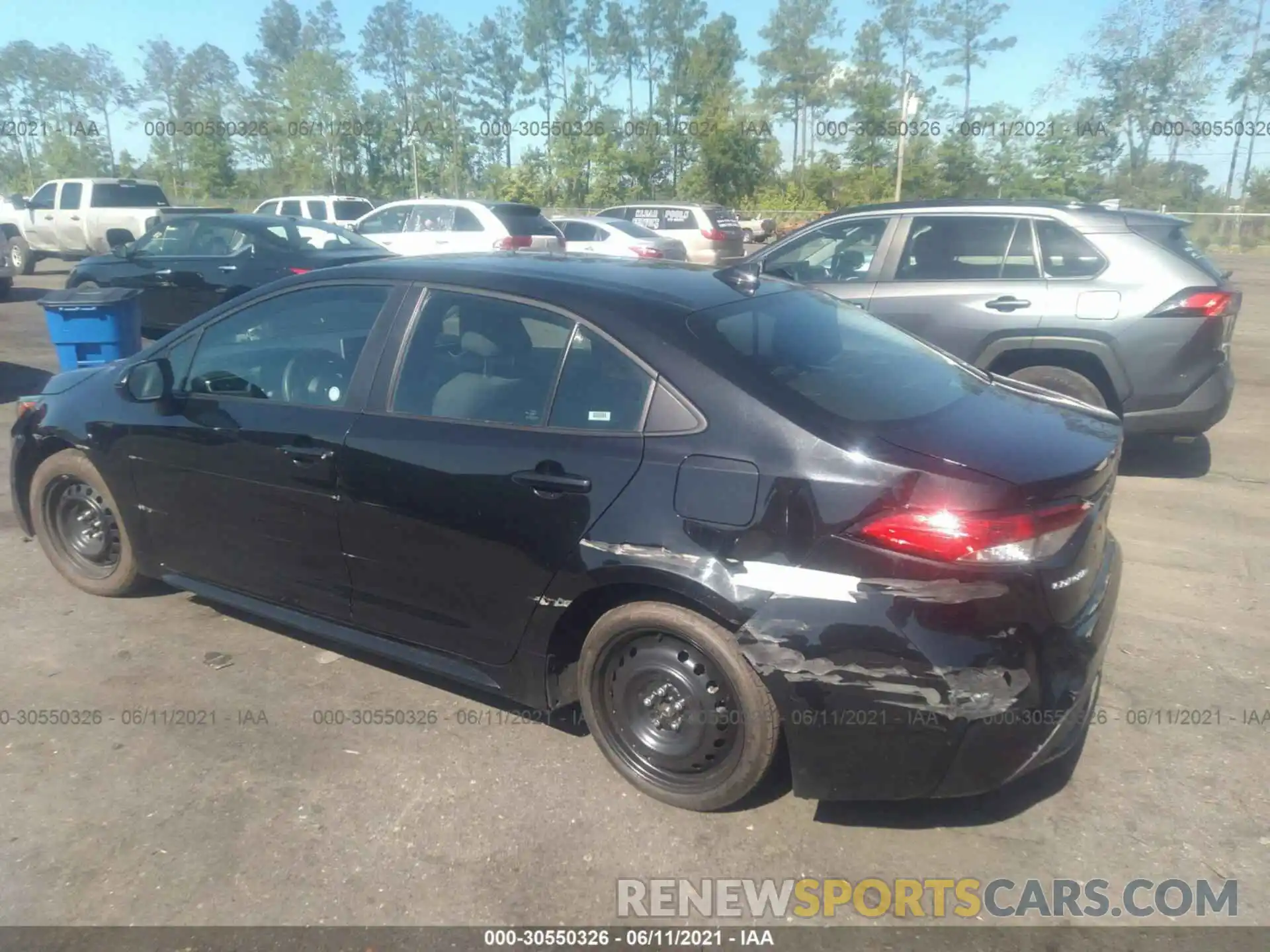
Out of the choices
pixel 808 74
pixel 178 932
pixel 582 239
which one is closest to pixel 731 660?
pixel 178 932

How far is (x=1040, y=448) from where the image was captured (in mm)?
3018

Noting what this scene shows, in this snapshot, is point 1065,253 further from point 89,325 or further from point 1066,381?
point 89,325

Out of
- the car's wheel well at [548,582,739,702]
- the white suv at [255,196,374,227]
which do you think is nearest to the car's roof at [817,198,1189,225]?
the car's wheel well at [548,582,739,702]

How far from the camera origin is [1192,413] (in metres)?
6.23

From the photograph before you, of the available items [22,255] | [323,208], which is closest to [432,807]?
[323,208]

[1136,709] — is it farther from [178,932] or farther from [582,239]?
[582,239]

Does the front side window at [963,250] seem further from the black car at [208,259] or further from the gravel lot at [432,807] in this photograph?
the black car at [208,259]

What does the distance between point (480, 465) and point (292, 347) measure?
4.34 ft

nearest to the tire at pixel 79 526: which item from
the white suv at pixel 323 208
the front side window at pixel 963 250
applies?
the front side window at pixel 963 250

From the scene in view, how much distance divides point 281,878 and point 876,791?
1751 millimetres

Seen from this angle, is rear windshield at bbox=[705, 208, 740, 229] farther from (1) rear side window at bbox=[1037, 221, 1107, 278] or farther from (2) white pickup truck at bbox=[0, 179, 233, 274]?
(1) rear side window at bbox=[1037, 221, 1107, 278]

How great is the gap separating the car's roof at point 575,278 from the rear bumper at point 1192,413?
353cm

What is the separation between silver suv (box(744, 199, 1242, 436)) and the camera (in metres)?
6.16

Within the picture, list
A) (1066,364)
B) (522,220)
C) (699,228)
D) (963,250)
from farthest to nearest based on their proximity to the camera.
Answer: (699,228)
(522,220)
(963,250)
(1066,364)
